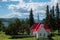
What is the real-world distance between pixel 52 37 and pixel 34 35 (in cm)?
40

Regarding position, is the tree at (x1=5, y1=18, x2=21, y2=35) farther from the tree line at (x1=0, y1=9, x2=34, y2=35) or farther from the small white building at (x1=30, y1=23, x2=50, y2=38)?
the small white building at (x1=30, y1=23, x2=50, y2=38)

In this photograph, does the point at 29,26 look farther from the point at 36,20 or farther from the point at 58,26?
the point at 58,26

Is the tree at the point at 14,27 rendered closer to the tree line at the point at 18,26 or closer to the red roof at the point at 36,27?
the tree line at the point at 18,26

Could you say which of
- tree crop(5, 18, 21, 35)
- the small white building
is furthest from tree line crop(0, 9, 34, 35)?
the small white building

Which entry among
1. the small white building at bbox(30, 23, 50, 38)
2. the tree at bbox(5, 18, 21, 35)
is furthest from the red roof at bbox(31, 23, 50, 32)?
the tree at bbox(5, 18, 21, 35)

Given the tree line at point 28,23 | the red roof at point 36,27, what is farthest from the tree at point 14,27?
the red roof at point 36,27

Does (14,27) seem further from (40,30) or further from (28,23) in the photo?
(40,30)

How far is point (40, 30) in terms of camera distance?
3086 millimetres

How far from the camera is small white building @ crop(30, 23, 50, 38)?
10.1 ft

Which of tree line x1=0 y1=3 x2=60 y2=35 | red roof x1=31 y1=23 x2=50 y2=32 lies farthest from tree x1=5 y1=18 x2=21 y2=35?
red roof x1=31 y1=23 x2=50 y2=32

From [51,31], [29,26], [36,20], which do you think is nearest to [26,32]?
[29,26]

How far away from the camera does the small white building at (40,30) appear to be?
122 inches

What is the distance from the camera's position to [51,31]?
3.24m

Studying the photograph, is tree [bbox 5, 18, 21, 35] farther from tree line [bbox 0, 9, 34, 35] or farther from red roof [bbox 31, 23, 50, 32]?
red roof [bbox 31, 23, 50, 32]
